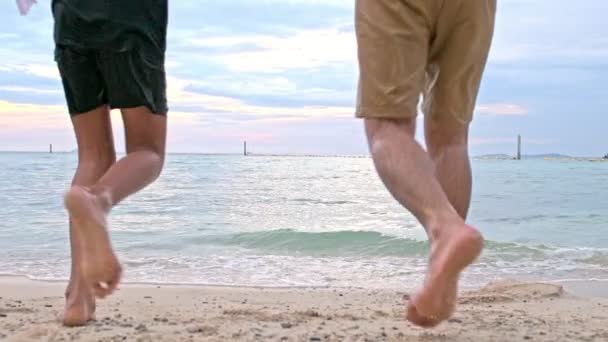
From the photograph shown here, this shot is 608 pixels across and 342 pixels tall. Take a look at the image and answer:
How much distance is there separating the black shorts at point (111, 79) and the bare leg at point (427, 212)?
0.90m

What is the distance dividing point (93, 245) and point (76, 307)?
96 cm

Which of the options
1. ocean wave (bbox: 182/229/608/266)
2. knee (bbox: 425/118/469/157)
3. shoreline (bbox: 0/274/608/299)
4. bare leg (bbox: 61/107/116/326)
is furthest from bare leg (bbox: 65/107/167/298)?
ocean wave (bbox: 182/229/608/266)

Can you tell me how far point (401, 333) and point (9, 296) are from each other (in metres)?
2.94

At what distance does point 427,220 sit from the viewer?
86.7 inches

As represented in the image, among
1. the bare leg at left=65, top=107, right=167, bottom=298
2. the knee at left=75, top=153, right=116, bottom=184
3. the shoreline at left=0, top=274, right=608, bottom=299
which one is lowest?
the shoreline at left=0, top=274, right=608, bottom=299

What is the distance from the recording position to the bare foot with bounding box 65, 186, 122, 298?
2318 millimetres

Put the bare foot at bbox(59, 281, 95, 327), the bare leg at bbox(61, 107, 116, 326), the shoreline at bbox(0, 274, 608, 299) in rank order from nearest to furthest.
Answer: the bare leg at bbox(61, 107, 116, 326)
the bare foot at bbox(59, 281, 95, 327)
the shoreline at bbox(0, 274, 608, 299)

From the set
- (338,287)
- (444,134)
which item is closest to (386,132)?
(444,134)

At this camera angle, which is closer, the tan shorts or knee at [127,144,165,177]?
the tan shorts

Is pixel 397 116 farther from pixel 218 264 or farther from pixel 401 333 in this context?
pixel 218 264

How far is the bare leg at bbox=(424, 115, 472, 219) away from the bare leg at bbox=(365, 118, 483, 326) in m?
0.29

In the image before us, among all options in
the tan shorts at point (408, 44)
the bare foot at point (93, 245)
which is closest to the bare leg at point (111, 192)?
the bare foot at point (93, 245)

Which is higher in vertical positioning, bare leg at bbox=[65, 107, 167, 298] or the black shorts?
the black shorts

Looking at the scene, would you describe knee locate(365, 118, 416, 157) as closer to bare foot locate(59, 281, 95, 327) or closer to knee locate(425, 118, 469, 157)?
knee locate(425, 118, 469, 157)
